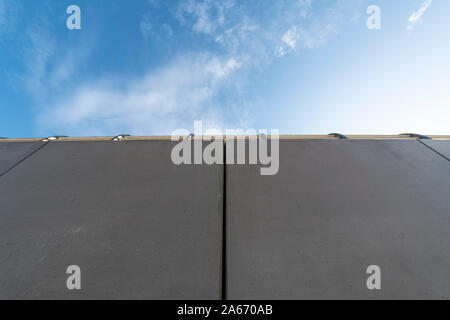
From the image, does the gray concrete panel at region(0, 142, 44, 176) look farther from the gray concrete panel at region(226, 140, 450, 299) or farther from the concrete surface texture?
the gray concrete panel at region(226, 140, 450, 299)

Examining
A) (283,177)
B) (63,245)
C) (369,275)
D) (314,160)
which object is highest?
(314,160)

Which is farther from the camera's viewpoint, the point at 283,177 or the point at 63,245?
the point at 283,177

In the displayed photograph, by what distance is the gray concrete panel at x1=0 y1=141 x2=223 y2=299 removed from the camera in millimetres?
971

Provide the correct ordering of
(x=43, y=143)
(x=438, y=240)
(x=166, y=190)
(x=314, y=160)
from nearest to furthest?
(x=438, y=240), (x=166, y=190), (x=314, y=160), (x=43, y=143)

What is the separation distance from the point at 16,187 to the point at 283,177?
1939 mm

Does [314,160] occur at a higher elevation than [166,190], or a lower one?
higher

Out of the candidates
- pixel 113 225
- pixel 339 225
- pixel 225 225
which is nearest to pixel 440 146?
pixel 339 225

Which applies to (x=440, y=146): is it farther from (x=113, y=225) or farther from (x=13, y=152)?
(x=13, y=152)

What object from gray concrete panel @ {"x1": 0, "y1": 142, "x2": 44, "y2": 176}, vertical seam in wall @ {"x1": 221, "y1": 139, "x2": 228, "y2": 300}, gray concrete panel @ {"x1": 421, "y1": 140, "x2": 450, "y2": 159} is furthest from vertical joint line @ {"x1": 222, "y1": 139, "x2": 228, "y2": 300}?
gray concrete panel @ {"x1": 421, "y1": 140, "x2": 450, "y2": 159}

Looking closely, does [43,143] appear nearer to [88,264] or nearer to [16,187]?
[16,187]

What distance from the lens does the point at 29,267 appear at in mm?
1031

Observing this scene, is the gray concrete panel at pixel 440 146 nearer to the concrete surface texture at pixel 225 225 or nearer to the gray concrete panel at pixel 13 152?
the concrete surface texture at pixel 225 225
